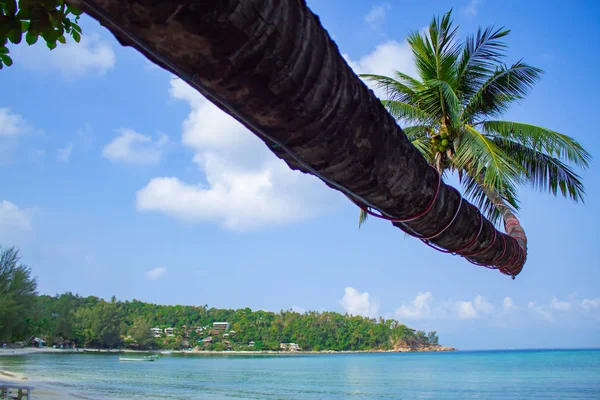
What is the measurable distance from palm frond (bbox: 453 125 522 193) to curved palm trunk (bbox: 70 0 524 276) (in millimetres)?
4582

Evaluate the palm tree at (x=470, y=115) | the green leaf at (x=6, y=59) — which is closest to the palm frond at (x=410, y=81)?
the palm tree at (x=470, y=115)

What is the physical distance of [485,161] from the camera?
607cm

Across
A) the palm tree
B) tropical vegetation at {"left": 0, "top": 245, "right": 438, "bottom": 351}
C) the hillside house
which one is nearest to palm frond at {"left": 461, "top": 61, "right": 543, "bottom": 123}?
the palm tree

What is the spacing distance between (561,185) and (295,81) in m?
8.00

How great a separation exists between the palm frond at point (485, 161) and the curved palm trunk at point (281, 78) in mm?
4582

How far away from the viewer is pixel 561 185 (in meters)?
7.64

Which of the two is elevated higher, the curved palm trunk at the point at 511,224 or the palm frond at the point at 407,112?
the palm frond at the point at 407,112

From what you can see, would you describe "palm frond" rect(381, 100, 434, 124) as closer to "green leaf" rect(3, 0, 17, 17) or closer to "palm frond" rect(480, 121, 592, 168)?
"palm frond" rect(480, 121, 592, 168)

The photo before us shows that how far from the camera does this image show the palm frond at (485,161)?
5770 millimetres

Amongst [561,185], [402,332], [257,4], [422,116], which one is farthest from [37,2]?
[402,332]

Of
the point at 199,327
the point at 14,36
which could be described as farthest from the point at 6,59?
the point at 199,327

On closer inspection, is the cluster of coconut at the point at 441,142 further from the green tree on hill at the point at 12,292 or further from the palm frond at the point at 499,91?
the green tree on hill at the point at 12,292

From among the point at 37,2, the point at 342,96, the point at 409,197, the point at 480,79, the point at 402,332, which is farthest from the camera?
the point at 402,332

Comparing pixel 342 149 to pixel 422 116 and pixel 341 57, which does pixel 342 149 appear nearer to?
pixel 341 57
